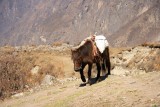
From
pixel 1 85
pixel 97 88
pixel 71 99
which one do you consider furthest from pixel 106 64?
pixel 1 85

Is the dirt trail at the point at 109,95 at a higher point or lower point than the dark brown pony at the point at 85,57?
lower

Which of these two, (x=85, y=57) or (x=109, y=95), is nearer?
(x=109, y=95)

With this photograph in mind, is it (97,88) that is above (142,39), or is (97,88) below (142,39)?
below

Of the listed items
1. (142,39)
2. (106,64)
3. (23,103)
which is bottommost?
(23,103)

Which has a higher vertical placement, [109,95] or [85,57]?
[85,57]

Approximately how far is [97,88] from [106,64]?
3958 mm

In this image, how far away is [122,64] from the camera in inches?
1165

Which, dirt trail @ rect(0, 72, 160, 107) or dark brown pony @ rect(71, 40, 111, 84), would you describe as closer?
dirt trail @ rect(0, 72, 160, 107)

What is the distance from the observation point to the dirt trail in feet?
41.5

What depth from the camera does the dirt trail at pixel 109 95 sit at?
1266 cm

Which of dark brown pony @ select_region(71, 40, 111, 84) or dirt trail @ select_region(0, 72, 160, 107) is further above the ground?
dark brown pony @ select_region(71, 40, 111, 84)

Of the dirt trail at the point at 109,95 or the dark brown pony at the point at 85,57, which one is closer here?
the dirt trail at the point at 109,95

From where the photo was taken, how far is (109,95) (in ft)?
46.4

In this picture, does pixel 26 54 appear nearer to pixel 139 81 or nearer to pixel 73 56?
pixel 73 56
